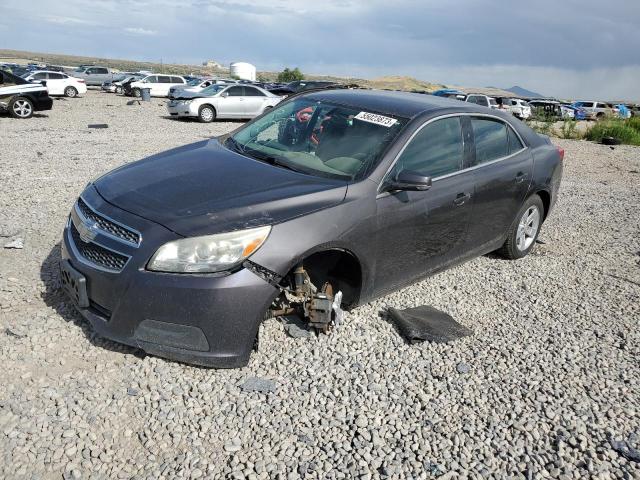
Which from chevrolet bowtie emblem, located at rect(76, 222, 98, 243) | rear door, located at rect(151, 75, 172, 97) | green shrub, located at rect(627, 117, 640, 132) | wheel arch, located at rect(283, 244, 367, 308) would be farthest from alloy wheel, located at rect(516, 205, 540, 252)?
rear door, located at rect(151, 75, 172, 97)

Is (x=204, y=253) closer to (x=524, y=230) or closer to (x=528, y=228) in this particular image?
(x=524, y=230)

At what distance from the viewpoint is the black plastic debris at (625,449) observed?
2.79 meters

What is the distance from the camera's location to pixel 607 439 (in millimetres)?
2912

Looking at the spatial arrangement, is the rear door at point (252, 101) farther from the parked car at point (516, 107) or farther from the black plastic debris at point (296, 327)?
the parked car at point (516, 107)

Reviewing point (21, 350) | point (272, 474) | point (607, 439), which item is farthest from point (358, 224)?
point (21, 350)

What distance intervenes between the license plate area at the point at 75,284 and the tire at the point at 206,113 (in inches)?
649

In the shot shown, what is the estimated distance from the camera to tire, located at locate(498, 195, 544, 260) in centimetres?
525

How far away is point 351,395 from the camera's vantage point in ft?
10.2

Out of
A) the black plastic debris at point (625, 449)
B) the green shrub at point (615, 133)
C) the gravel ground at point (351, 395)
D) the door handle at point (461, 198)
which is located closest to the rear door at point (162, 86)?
the green shrub at point (615, 133)

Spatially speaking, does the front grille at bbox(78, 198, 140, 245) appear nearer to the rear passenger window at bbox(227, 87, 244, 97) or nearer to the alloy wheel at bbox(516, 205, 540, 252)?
the alloy wheel at bbox(516, 205, 540, 252)

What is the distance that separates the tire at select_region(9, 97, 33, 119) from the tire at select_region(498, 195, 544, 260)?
51.7 feet

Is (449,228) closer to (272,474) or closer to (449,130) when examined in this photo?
(449,130)

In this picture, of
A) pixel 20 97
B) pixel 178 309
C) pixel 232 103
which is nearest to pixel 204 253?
pixel 178 309

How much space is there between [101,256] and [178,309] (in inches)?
25.3
